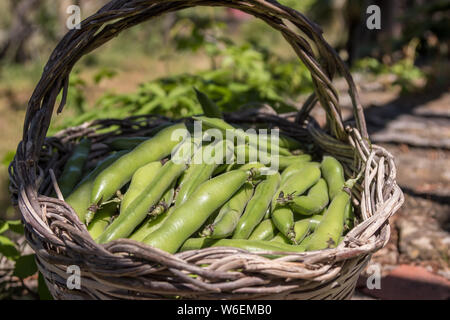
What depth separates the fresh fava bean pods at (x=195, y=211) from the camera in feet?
4.04

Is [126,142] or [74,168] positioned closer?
[74,168]

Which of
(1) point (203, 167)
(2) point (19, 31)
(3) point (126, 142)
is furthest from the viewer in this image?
(2) point (19, 31)

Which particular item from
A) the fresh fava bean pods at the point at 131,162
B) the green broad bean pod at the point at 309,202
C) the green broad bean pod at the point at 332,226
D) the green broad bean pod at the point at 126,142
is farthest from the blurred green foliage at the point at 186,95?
the green broad bean pod at the point at 332,226

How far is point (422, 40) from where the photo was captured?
25.1 ft

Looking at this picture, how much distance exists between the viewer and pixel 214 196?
54.0 inches

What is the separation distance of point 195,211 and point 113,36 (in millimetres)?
686

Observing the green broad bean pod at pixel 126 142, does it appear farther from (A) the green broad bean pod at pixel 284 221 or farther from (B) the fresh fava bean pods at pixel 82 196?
(A) the green broad bean pod at pixel 284 221

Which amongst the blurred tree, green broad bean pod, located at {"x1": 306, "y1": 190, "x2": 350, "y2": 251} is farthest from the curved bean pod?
the blurred tree

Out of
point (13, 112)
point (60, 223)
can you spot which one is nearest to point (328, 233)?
point (60, 223)

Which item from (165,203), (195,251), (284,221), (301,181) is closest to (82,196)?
(165,203)

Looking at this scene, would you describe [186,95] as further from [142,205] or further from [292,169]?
[142,205]

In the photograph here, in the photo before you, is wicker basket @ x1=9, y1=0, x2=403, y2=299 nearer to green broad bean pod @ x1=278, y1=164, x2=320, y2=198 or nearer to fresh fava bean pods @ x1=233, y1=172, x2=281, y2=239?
green broad bean pod @ x1=278, y1=164, x2=320, y2=198
